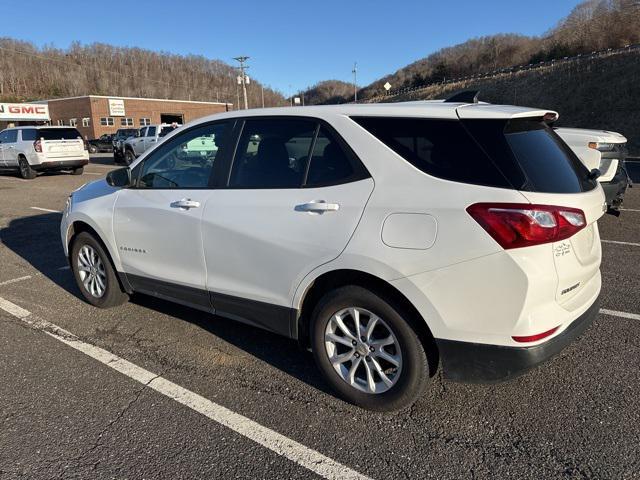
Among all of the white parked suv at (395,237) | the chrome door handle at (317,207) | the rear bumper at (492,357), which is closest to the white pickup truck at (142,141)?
the white parked suv at (395,237)

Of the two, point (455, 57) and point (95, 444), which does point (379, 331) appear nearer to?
point (95, 444)

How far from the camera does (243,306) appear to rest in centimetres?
330

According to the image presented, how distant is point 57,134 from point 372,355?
1737cm

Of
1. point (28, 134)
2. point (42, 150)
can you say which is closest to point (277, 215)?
point (42, 150)

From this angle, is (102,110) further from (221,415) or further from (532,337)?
(532,337)

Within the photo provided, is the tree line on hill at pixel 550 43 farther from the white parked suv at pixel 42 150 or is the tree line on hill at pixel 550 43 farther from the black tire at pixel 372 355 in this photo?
the black tire at pixel 372 355

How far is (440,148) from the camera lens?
2.59 metres

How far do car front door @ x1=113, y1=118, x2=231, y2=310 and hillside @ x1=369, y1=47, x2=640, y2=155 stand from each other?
80.5 ft

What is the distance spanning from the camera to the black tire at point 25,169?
54.3 feet

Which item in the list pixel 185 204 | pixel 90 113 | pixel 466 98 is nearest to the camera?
pixel 466 98

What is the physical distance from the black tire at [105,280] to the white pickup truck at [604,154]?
19.2 feet

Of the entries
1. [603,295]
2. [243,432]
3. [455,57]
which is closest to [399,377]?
[243,432]

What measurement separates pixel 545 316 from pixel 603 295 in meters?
2.69

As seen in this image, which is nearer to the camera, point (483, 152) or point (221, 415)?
point (483, 152)
